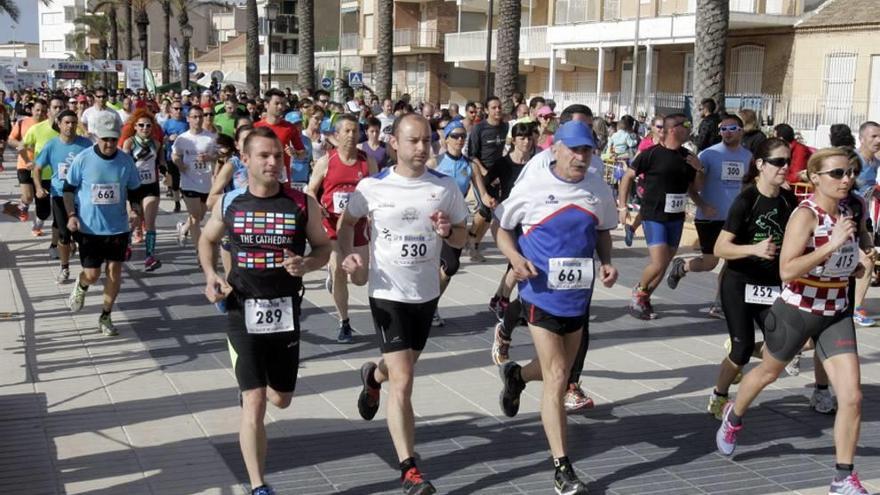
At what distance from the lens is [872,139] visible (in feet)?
30.2

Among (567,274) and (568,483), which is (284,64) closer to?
(567,274)

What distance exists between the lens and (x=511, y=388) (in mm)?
6258

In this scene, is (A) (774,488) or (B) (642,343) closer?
(A) (774,488)

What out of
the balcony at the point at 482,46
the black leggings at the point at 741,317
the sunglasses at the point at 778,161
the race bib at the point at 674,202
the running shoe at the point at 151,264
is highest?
the balcony at the point at 482,46

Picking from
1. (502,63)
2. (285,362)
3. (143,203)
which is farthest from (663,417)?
(502,63)

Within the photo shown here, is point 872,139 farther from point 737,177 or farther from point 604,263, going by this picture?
point 604,263

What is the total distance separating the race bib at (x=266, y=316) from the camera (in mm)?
5199

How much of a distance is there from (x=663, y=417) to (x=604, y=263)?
5.10ft

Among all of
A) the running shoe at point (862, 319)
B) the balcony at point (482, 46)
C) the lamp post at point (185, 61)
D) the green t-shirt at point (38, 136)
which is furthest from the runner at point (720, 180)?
the lamp post at point (185, 61)

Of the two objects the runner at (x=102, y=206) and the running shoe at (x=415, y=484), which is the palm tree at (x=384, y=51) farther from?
the running shoe at (x=415, y=484)

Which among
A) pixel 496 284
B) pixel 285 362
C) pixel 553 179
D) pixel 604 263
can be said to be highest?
pixel 553 179

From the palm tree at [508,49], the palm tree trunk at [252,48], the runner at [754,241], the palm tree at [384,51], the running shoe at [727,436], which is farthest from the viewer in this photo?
the palm tree trunk at [252,48]

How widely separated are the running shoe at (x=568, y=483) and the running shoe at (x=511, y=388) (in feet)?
3.03

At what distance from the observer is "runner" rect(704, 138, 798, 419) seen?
6473mm
